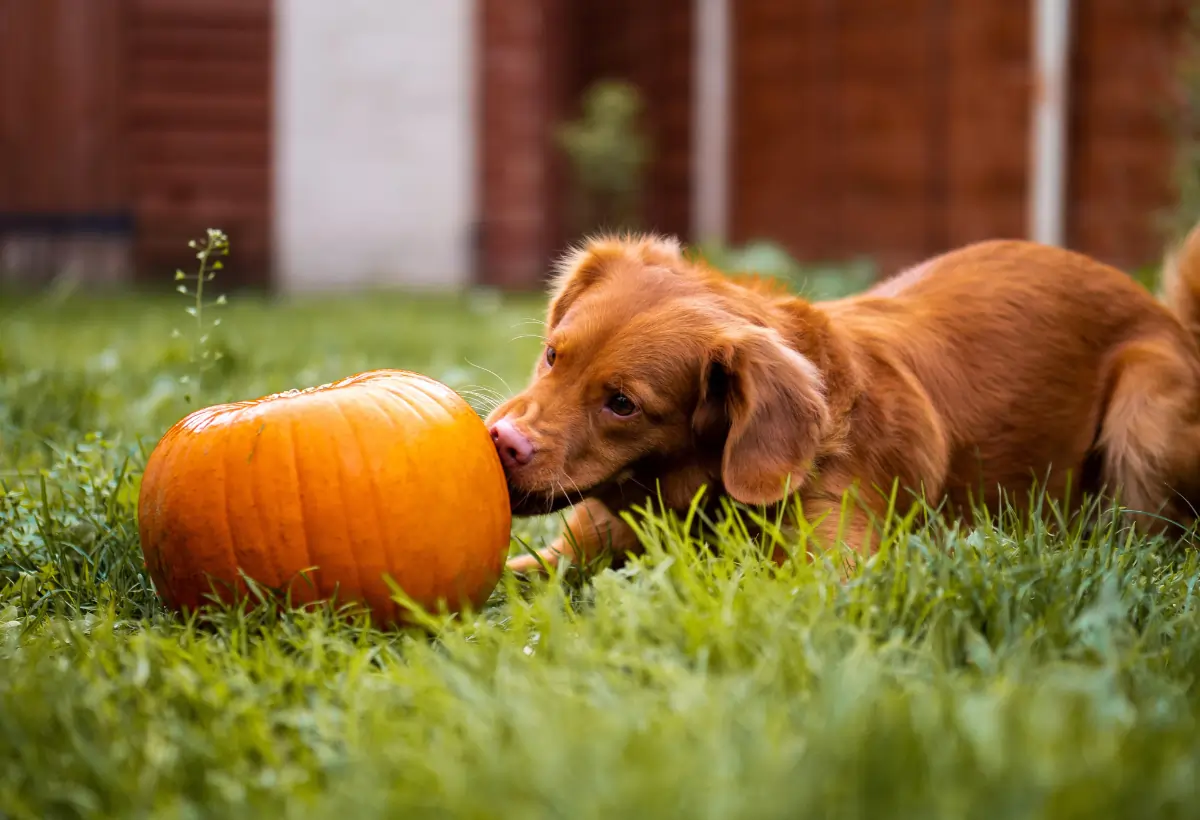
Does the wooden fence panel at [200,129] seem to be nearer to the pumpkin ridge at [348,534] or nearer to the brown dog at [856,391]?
the brown dog at [856,391]

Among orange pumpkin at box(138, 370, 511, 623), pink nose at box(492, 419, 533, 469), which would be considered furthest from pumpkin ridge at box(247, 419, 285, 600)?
pink nose at box(492, 419, 533, 469)

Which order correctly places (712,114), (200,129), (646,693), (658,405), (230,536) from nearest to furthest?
(646,693) < (230,536) < (658,405) < (200,129) < (712,114)

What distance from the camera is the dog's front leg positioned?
280cm

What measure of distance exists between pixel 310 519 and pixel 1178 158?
280 inches

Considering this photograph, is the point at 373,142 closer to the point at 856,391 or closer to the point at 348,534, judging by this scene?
the point at 856,391

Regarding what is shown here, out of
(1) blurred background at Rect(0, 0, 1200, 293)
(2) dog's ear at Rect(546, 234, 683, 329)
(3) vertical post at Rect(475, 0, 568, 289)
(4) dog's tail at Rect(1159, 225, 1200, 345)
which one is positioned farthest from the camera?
(3) vertical post at Rect(475, 0, 568, 289)

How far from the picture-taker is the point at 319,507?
2275mm

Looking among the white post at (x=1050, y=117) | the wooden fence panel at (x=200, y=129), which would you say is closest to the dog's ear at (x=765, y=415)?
the white post at (x=1050, y=117)

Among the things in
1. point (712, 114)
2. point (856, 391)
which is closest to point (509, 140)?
point (712, 114)

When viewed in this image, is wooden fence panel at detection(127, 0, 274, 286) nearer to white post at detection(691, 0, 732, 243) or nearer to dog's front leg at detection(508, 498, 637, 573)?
white post at detection(691, 0, 732, 243)

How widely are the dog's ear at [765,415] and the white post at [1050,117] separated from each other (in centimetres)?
796

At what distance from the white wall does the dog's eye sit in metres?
9.56

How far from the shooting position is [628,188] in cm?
1279

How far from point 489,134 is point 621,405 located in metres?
9.88
